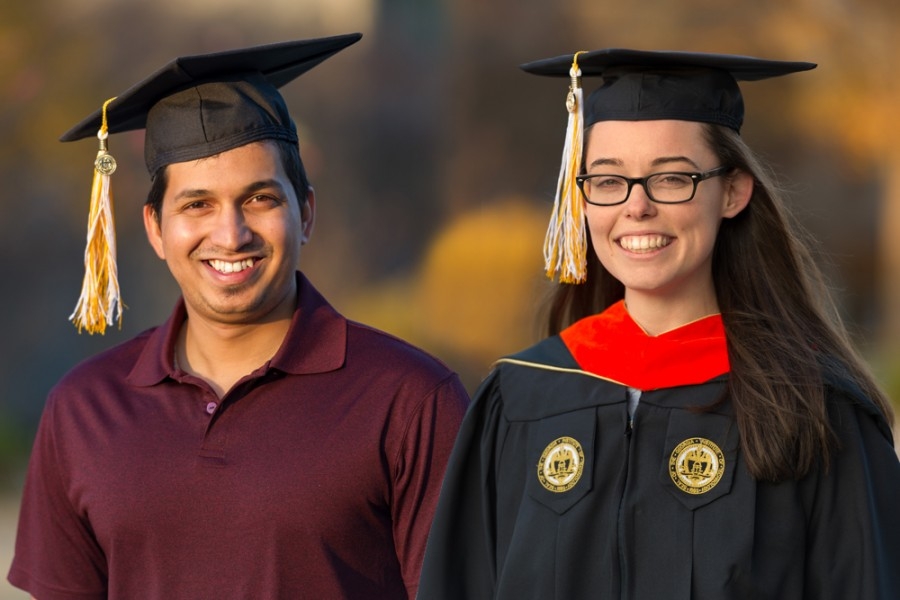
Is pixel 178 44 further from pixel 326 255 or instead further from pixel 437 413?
pixel 437 413

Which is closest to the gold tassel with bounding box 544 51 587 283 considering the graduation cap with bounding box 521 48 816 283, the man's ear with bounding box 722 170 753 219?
the graduation cap with bounding box 521 48 816 283

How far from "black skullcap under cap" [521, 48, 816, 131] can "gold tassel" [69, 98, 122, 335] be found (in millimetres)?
1295

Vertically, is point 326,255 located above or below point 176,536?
above

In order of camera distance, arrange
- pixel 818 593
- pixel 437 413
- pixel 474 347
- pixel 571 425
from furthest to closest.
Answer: pixel 474 347 < pixel 437 413 < pixel 571 425 < pixel 818 593

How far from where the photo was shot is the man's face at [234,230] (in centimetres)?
338

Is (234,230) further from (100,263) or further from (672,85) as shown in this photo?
(672,85)

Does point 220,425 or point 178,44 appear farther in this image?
point 178,44

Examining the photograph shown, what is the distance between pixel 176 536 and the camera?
3.31 metres

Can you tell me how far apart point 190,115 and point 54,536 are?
3.55 feet

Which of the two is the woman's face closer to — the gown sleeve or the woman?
the woman

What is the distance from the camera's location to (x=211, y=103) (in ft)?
11.4

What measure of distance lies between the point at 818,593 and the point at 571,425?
24.5 inches

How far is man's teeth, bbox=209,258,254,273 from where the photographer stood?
3371mm

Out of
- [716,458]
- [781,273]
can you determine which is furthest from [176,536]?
[781,273]
